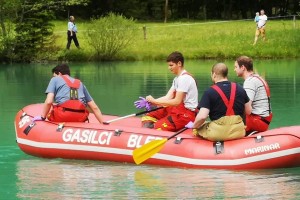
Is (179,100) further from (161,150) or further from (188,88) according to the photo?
(161,150)

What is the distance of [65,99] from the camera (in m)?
9.85

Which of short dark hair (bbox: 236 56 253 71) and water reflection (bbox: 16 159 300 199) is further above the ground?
short dark hair (bbox: 236 56 253 71)

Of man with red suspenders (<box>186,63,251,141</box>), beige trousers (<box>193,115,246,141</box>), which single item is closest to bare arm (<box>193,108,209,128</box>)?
man with red suspenders (<box>186,63,251,141</box>)

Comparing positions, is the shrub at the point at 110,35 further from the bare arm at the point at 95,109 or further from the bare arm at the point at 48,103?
the bare arm at the point at 48,103

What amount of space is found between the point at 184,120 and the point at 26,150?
2.23 metres

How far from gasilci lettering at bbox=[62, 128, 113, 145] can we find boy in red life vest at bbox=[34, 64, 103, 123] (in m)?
0.36

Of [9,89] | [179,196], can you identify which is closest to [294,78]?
[9,89]

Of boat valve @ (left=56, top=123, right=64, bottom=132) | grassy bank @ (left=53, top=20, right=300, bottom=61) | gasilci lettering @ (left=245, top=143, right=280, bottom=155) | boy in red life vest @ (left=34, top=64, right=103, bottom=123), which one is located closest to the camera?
gasilci lettering @ (left=245, top=143, right=280, bottom=155)

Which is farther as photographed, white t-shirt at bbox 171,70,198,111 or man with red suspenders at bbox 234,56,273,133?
white t-shirt at bbox 171,70,198,111

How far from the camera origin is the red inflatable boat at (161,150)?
8.60 meters

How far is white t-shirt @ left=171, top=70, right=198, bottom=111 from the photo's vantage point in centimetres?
930

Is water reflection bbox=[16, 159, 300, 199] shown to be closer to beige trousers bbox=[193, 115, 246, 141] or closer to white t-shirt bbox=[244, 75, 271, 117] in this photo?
beige trousers bbox=[193, 115, 246, 141]

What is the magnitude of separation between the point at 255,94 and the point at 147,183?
1828mm

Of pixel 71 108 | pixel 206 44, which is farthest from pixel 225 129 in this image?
pixel 206 44
